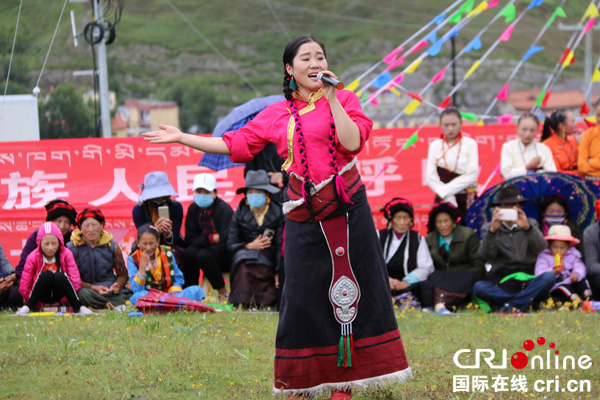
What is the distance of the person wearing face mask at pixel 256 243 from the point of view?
290 inches

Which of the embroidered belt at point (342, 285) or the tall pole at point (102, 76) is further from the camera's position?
the tall pole at point (102, 76)

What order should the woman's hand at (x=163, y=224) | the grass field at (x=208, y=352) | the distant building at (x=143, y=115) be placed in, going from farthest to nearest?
the distant building at (x=143, y=115)
the woman's hand at (x=163, y=224)
the grass field at (x=208, y=352)

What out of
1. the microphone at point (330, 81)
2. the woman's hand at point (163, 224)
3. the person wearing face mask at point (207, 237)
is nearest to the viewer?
the microphone at point (330, 81)

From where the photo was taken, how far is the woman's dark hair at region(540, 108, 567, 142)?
8.21 metres

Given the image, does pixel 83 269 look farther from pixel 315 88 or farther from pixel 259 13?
pixel 259 13

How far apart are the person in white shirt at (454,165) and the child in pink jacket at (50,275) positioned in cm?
352

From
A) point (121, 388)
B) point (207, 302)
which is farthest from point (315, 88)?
point (207, 302)

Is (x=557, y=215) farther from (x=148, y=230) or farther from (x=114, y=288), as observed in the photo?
(x=114, y=288)

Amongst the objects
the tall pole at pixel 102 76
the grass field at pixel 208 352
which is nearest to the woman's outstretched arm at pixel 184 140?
the grass field at pixel 208 352

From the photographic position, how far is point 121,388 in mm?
4543

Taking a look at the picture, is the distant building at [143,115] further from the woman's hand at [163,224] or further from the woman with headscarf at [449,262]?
the woman with headscarf at [449,262]

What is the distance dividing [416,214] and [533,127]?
1.70 m

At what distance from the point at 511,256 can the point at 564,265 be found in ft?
1.63

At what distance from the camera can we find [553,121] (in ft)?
27.0
